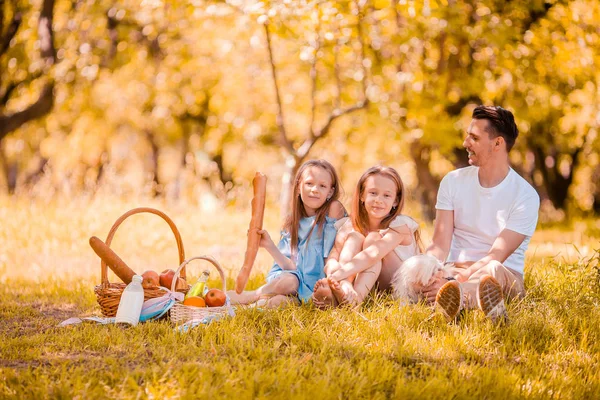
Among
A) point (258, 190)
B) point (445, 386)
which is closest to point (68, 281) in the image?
point (258, 190)

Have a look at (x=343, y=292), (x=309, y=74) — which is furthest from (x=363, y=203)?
(x=309, y=74)

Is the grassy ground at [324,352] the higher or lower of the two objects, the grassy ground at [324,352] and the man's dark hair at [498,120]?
the lower

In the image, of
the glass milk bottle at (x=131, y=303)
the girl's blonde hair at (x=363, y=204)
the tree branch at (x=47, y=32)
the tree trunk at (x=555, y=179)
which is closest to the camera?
the glass milk bottle at (x=131, y=303)

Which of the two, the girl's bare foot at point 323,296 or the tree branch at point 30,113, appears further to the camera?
the tree branch at point 30,113

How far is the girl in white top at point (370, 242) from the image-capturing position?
4373mm

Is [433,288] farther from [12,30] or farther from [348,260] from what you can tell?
[12,30]

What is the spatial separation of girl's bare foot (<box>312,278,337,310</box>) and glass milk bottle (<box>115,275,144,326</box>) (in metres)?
1.13

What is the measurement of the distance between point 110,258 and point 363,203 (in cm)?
186

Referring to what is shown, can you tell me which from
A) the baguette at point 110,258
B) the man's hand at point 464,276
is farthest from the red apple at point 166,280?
the man's hand at point 464,276

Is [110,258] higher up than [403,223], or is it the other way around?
[403,223]

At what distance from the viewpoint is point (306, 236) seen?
5.04 metres

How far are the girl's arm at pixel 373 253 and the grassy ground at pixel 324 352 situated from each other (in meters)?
0.25

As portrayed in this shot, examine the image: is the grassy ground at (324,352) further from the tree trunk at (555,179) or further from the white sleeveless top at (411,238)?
the tree trunk at (555,179)

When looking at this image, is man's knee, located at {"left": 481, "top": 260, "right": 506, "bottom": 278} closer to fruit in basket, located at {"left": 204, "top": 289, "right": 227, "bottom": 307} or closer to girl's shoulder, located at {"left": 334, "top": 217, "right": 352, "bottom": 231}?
girl's shoulder, located at {"left": 334, "top": 217, "right": 352, "bottom": 231}
